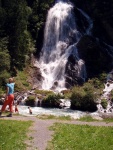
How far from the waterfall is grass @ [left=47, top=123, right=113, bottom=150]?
29.4 meters

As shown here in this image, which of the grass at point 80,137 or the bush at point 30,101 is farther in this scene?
the bush at point 30,101

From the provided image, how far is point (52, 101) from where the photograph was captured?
3628cm

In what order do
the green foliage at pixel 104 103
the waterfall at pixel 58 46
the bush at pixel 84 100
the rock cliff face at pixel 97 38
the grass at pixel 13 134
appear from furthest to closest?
the rock cliff face at pixel 97 38
the waterfall at pixel 58 46
the green foliage at pixel 104 103
the bush at pixel 84 100
the grass at pixel 13 134

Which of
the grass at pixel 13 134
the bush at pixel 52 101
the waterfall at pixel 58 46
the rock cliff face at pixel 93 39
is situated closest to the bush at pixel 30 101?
the bush at pixel 52 101

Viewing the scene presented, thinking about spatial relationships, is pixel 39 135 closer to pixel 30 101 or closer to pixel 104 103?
pixel 104 103

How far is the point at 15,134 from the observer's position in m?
13.4

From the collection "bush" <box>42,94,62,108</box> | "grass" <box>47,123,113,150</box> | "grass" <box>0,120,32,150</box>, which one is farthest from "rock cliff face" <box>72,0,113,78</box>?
"grass" <box>0,120,32,150</box>

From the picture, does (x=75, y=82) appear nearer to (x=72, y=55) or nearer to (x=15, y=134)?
(x=72, y=55)

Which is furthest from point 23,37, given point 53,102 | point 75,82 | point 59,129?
point 59,129

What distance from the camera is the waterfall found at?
47.1 m

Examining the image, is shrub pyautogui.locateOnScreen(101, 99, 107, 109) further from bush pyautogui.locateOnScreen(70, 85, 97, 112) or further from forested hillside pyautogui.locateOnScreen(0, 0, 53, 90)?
forested hillside pyautogui.locateOnScreen(0, 0, 53, 90)

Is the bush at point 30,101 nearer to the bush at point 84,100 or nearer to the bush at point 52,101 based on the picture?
the bush at point 52,101

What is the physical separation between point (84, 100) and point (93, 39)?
19.4 meters

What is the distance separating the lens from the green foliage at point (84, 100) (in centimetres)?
3525
